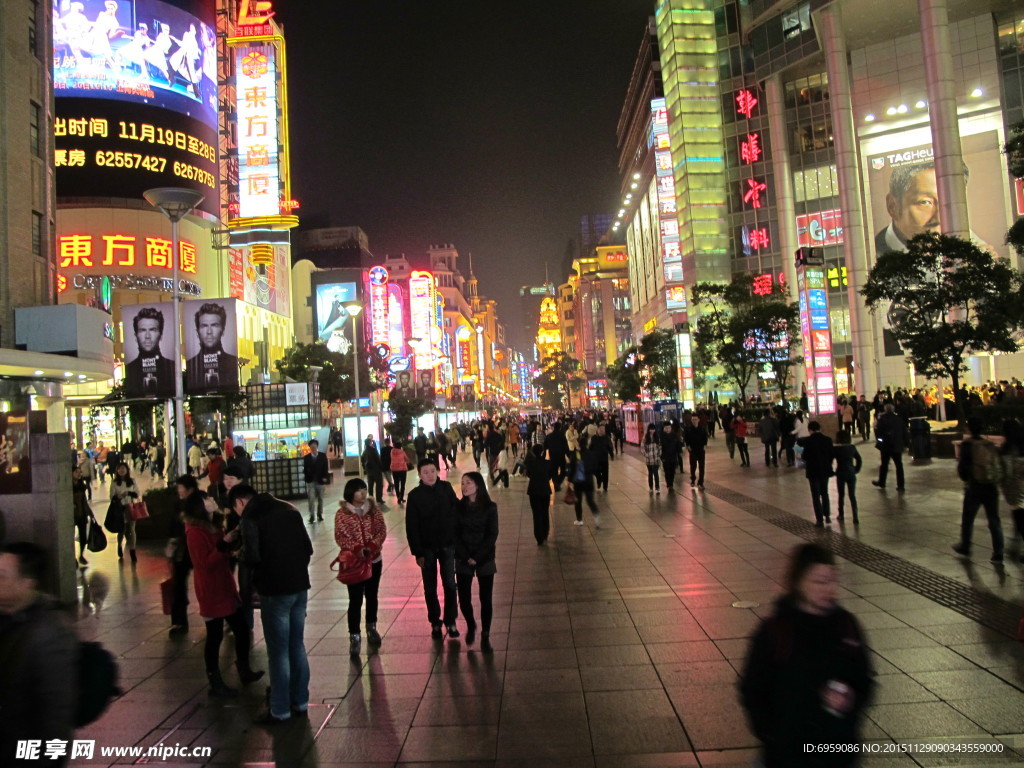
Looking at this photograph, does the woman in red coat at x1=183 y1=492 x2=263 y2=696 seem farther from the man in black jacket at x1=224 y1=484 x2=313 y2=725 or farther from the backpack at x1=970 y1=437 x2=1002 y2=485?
the backpack at x1=970 y1=437 x2=1002 y2=485

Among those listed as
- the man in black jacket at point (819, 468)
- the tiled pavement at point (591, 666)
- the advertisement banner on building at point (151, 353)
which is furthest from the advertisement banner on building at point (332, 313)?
the tiled pavement at point (591, 666)

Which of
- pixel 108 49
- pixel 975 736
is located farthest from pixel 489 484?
pixel 108 49

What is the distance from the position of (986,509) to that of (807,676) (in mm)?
7715

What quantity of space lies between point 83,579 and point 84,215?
43.4 m

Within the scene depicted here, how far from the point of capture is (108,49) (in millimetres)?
48750

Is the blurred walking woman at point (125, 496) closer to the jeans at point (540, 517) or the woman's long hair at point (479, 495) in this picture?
the jeans at point (540, 517)

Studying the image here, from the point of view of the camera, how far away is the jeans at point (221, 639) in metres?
6.23

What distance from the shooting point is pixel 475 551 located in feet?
23.7

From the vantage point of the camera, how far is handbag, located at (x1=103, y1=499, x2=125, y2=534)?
12.8m

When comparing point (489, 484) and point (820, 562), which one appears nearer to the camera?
point (820, 562)

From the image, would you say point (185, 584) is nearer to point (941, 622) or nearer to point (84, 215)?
point (941, 622)

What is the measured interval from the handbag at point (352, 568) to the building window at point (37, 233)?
14.9 metres

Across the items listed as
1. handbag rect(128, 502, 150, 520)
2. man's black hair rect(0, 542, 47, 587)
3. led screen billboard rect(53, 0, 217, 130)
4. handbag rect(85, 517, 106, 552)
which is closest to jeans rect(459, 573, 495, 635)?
man's black hair rect(0, 542, 47, 587)

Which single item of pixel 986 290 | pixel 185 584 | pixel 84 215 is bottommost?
pixel 185 584
